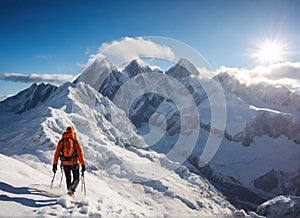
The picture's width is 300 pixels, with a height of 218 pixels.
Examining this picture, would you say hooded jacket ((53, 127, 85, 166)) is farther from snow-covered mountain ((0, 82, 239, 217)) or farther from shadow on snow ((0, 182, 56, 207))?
snow-covered mountain ((0, 82, 239, 217))

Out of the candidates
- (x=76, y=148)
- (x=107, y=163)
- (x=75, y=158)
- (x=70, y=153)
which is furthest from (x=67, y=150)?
(x=107, y=163)

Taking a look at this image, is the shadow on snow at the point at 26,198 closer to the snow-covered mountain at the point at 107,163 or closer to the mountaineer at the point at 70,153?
the mountaineer at the point at 70,153

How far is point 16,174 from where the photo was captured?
18984 millimetres

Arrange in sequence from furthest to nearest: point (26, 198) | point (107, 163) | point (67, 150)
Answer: point (107, 163), point (67, 150), point (26, 198)

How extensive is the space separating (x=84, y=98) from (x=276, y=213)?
143893 millimetres

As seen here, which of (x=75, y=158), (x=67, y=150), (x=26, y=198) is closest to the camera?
(x=26, y=198)

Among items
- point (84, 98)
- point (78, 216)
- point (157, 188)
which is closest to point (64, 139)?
point (78, 216)

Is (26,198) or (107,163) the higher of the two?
(26,198)

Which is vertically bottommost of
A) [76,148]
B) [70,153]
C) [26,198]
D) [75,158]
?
[26,198]

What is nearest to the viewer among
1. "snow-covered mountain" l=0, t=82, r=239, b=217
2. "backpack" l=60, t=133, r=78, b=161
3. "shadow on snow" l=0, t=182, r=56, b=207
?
"shadow on snow" l=0, t=182, r=56, b=207

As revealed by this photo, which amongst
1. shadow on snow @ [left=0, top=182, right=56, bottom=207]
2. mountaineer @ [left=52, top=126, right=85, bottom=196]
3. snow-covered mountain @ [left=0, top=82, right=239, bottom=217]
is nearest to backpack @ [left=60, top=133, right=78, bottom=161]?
mountaineer @ [left=52, top=126, right=85, bottom=196]

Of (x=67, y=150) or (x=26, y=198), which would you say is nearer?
(x=26, y=198)

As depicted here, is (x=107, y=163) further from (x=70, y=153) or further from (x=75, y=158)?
(x=70, y=153)

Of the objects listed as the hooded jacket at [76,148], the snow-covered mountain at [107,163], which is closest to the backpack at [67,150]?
the hooded jacket at [76,148]
